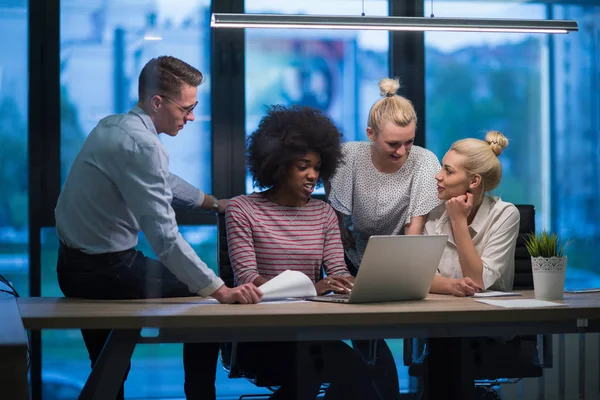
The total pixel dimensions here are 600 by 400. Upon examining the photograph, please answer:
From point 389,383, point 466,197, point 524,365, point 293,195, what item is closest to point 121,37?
point 293,195

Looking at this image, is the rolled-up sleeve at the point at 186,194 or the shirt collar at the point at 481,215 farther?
the rolled-up sleeve at the point at 186,194

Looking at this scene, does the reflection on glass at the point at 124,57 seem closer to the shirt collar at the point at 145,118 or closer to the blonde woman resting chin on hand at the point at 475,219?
the shirt collar at the point at 145,118

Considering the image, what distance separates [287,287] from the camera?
1991 mm

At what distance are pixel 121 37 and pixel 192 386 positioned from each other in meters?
1.43

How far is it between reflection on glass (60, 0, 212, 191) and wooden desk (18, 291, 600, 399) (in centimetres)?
87

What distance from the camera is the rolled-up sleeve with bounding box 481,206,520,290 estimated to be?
2.32 meters

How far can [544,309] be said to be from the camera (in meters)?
1.82

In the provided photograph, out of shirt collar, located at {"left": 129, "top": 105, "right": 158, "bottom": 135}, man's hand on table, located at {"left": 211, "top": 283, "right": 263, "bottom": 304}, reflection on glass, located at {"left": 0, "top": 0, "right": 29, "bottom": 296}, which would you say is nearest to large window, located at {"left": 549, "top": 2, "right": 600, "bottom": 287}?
man's hand on table, located at {"left": 211, "top": 283, "right": 263, "bottom": 304}

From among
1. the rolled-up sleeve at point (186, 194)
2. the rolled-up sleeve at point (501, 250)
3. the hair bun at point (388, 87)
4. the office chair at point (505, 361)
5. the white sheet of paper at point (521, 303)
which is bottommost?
the office chair at point (505, 361)

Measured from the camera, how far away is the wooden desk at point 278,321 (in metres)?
1.64

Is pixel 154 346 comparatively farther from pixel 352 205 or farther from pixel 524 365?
pixel 352 205

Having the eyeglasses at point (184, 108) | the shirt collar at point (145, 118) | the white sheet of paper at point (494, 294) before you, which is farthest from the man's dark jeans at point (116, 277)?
the white sheet of paper at point (494, 294)

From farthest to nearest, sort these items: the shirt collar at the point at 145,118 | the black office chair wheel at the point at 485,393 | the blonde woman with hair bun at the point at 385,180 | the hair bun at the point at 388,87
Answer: the hair bun at the point at 388,87 → the blonde woman with hair bun at the point at 385,180 → the shirt collar at the point at 145,118 → the black office chair wheel at the point at 485,393

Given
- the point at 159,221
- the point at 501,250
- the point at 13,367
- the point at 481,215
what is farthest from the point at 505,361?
the point at 13,367
